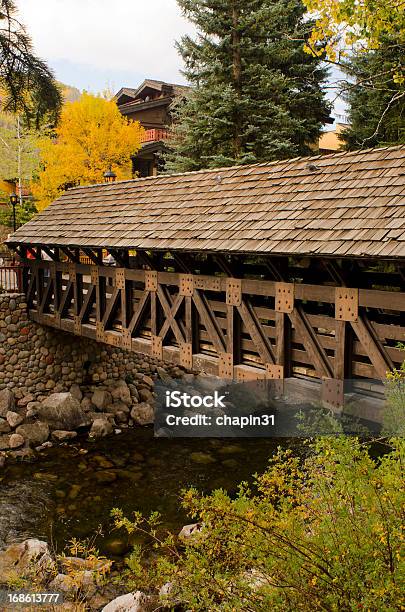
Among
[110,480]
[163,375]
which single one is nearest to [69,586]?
[110,480]

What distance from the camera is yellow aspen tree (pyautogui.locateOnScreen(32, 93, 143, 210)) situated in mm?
24062

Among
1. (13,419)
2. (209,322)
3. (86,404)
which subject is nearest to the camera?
(209,322)

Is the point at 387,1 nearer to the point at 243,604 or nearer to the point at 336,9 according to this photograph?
the point at 336,9

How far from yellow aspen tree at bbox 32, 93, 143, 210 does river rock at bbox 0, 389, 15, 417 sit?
487 inches

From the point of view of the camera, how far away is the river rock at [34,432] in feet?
40.4

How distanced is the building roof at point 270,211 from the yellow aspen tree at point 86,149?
12499 millimetres

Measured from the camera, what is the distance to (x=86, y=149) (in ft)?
80.7

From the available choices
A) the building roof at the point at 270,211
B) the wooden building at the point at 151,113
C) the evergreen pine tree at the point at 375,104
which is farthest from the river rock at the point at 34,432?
the wooden building at the point at 151,113

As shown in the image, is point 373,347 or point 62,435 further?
point 62,435

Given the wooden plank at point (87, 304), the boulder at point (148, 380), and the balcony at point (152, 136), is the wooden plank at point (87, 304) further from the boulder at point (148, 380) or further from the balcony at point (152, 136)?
the balcony at point (152, 136)

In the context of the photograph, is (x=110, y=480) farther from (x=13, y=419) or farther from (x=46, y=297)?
(x=46, y=297)

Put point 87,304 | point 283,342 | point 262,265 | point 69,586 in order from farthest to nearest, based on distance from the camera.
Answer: point 87,304, point 262,265, point 283,342, point 69,586

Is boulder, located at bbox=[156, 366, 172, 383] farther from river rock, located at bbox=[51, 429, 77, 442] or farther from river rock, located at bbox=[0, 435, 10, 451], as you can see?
river rock, located at bbox=[0, 435, 10, 451]

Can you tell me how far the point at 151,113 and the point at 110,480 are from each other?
25861mm
